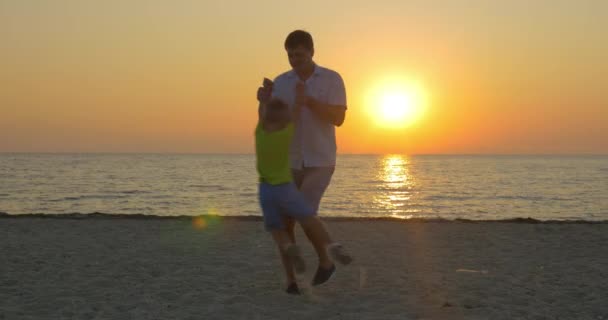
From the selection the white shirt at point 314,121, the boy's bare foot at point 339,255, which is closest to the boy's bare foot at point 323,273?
the boy's bare foot at point 339,255

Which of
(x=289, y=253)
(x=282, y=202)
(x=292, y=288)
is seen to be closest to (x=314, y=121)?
(x=282, y=202)

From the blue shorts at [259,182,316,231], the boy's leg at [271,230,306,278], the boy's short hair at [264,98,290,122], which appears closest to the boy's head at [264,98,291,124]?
the boy's short hair at [264,98,290,122]

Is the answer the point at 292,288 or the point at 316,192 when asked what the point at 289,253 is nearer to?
the point at 316,192

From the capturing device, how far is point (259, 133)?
4.82m

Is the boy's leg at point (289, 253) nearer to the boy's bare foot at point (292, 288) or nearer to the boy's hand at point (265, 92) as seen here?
the boy's bare foot at point (292, 288)

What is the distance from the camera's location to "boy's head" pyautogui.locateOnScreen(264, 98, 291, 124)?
4.71m

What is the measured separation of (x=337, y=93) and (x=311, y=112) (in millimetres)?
240

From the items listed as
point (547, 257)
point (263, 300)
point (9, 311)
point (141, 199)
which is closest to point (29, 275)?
point (9, 311)

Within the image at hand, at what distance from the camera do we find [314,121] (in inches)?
194

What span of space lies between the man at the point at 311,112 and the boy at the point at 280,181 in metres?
0.09

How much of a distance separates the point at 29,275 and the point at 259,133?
3.06 meters

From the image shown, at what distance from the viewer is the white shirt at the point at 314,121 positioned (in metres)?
4.91

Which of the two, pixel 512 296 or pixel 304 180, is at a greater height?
pixel 304 180

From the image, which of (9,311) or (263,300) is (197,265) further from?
(9,311)
